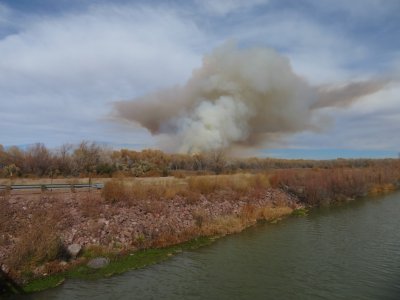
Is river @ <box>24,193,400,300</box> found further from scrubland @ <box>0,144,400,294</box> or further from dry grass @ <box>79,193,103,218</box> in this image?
dry grass @ <box>79,193,103,218</box>

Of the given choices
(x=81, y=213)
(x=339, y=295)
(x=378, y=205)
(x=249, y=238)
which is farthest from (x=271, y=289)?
(x=378, y=205)

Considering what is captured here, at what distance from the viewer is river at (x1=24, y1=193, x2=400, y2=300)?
15.4 metres

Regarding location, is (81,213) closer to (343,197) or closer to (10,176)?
(10,176)

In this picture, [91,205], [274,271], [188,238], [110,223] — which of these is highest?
[91,205]

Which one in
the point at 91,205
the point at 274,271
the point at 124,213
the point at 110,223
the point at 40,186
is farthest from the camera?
the point at 40,186

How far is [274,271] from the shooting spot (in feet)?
59.9

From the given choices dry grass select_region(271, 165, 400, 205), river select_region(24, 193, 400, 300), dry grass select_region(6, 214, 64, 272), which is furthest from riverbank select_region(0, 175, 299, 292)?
dry grass select_region(271, 165, 400, 205)

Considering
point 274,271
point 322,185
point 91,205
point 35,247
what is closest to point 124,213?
point 91,205

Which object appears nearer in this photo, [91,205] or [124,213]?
[91,205]

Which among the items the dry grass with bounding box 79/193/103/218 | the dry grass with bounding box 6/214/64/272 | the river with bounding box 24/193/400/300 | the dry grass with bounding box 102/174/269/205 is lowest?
the river with bounding box 24/193/400/300

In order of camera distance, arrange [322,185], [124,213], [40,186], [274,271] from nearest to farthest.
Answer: [274,271], [124,213], [40,186], [322,185]

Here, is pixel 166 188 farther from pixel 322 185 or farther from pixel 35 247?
pixel 322 185

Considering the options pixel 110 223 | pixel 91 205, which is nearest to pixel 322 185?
pixel 110 223

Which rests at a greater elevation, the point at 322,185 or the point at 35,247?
the point at 322,185
